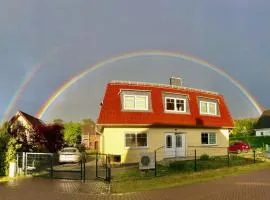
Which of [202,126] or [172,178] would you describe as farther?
→ [202,126]

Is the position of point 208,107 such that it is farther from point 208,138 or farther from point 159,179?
point 159,179

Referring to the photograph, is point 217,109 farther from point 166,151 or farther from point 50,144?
point 50,144

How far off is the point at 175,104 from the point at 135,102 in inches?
185

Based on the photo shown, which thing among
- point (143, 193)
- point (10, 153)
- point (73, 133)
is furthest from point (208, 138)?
point (73, 133)

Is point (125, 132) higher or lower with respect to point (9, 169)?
higher

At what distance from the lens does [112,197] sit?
15.9 metres

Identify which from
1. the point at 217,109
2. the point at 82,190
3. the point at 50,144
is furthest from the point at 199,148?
the point at 82,190

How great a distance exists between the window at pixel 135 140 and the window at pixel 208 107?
26.3ft

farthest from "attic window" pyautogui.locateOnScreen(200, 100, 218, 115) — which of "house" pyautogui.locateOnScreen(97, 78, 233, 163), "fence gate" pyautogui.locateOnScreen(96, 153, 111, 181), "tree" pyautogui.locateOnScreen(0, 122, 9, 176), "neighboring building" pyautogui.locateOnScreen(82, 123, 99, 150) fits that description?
"neighboring building" pyautogui.locateOnScreen(82, 123, 99, 150)

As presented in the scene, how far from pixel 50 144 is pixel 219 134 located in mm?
17400

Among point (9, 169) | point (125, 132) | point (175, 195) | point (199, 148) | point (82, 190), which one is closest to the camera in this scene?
point (175, 195)

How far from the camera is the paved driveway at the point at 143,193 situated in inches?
617

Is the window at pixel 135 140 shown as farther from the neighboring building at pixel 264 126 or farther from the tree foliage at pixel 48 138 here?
the neighboring building at pixel 264 126

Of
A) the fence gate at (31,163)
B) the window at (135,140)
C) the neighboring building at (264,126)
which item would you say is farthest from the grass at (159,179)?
the neighboring building at (264,126)
